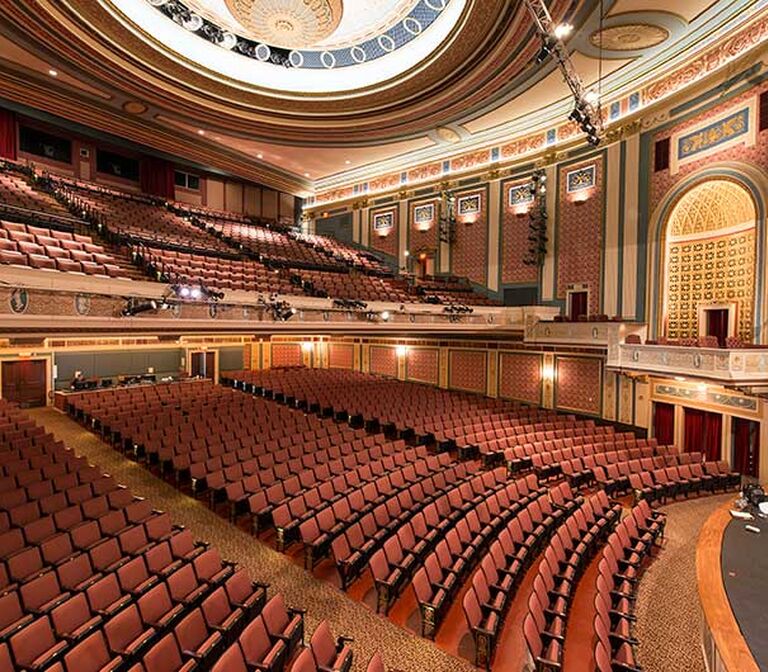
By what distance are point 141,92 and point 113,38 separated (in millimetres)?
1780

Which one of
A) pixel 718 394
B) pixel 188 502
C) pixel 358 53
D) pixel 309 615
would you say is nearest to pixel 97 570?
pixel 309 615

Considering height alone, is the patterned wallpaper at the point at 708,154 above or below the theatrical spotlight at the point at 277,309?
above

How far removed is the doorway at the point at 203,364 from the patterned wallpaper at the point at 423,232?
7072mm

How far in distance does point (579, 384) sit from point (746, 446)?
3233 millimetres

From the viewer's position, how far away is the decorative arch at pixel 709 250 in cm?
750

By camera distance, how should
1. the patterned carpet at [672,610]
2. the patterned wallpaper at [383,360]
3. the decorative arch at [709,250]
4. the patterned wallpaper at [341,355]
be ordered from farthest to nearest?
the patterned wallpaper at [341,355] < the patterned wallpaper at [383,360] < the decorative arch at [709,250] < the patterned carpet at [672,610]

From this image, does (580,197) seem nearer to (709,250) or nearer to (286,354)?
(709,250)

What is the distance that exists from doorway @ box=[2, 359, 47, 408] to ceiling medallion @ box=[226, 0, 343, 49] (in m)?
8.72

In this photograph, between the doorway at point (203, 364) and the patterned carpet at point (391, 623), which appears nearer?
the patterned carpet at point (391, 623)

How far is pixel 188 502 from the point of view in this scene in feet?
18.2

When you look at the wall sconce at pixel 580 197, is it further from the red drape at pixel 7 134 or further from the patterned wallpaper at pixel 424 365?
the red drape at pixel 7 134

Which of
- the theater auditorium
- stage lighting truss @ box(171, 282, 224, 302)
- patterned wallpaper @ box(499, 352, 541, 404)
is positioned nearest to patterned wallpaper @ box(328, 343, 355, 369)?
the theater auditorium

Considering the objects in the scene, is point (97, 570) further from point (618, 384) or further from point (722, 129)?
point (722, 129)

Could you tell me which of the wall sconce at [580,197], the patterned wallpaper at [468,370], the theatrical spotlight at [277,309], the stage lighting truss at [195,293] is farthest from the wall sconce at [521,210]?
the stage lighting truss at [195,293]
